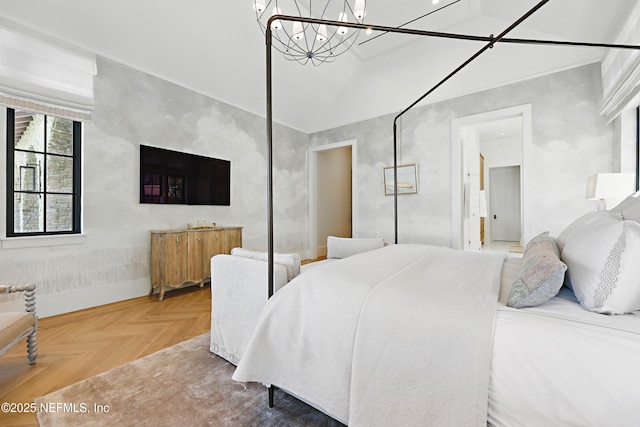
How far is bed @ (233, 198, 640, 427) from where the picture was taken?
798 mm

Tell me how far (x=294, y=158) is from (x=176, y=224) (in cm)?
262

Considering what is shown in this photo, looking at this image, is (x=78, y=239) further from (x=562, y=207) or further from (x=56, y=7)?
(x=562, y=207)

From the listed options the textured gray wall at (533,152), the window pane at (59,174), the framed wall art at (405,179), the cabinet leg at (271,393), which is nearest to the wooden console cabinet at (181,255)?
the window pane at (59,174)

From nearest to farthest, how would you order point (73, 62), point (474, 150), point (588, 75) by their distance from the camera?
point (73, 62), point (588, 75), point (474, 150)

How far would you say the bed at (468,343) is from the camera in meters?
0.80

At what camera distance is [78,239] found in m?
2.87

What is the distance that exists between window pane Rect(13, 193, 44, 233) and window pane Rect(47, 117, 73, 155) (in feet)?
1.70

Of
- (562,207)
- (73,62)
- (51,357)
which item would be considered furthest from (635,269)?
(73,62)

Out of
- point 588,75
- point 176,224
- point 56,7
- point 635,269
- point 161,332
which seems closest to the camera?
point 635,269

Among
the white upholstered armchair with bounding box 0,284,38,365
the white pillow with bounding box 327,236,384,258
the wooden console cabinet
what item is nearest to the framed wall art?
the white pillow with bounding box 327,236,384,258

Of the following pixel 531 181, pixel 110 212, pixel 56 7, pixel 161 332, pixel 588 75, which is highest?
pixel 56 7

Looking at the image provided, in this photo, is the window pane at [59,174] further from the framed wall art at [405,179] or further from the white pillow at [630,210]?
the white pillow at [630,210]

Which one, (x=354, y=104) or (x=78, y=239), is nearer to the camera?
(x=78, y=239)

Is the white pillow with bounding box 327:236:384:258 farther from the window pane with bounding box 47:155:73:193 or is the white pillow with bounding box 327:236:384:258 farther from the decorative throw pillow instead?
the window pane with bounding box 47:155:73:193
